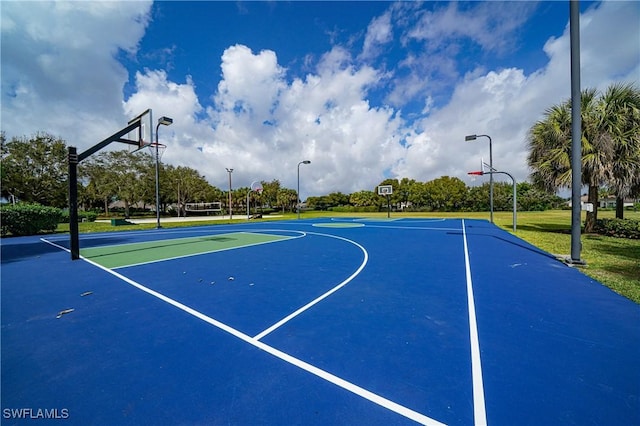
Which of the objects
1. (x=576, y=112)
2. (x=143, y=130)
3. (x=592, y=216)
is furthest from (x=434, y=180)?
(x=143, y=130)

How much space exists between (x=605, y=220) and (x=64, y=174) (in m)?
50.0

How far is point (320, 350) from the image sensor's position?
3.40 m

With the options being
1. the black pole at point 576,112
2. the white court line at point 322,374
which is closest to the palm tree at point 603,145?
the black pole at point 576,112

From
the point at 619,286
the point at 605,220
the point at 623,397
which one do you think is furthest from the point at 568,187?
the point at 623,397

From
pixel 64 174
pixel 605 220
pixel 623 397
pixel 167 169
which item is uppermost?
pixel 167 169

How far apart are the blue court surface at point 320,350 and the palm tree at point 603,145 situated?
1094 cm

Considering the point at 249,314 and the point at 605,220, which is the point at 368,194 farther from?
the point at 249,314

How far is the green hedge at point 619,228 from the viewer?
1212cm

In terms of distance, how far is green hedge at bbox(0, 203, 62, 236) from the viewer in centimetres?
1608

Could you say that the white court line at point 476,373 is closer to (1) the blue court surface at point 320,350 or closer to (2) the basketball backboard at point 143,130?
(1) the blue court surface at point 320,350

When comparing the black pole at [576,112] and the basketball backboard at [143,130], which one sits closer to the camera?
the black pole at [576,112]

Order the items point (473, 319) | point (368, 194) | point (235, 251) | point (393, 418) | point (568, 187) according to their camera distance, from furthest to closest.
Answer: point (368, 194) → point (568, 187) → point (235, 251) → point (473, 319) → point (393, 418)

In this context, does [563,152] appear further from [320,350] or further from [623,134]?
[320,350]

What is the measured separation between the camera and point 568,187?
45.1ft
